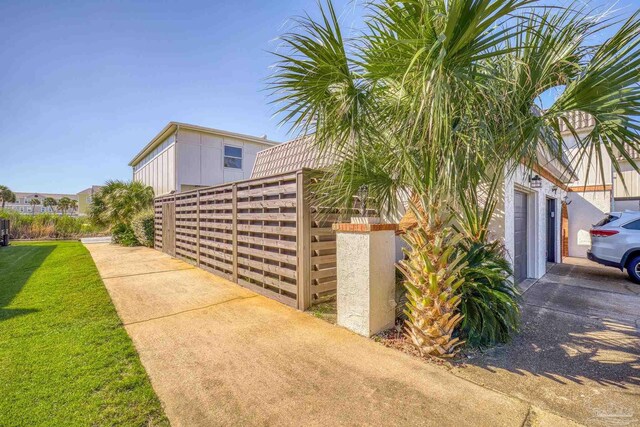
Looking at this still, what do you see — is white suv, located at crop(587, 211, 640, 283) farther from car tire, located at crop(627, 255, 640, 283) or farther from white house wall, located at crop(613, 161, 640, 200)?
white house wall, located at crop(613, 161, 640, 200)

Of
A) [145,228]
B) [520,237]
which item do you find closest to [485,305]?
[520,237]

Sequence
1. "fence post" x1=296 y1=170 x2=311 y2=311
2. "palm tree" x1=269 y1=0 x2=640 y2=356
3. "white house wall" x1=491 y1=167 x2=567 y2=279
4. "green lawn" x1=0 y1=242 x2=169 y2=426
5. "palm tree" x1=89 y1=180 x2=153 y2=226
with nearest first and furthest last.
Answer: "green lawn" x1=0 y1=242 x2=169 y2=426 < "palm tree" x1=269 y1=0 x2=640 y2=356 < "fence post" x1=296 y1=170 x2=311 y2=311 < "white house wall" x1=491 y1=167 x2=567 y2=279 < "palm tree" x1=89 y1=180 x2=153 y2=226

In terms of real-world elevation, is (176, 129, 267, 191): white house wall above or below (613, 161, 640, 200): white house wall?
above

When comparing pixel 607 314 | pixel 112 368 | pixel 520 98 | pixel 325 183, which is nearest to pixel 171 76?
pixel 325 183

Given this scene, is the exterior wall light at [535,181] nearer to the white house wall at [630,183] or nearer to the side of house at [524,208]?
the side of house at [524,208]

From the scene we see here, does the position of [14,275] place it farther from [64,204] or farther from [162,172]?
[64,204]

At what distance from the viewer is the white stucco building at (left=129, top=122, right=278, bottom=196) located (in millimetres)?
14328

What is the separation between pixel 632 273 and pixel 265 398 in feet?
31.9

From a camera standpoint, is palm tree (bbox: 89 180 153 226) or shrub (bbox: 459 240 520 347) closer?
shrub (bbox: 459 240 520 347)

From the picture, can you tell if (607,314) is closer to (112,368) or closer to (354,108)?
(354,108)

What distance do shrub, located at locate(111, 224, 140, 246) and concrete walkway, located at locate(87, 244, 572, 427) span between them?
10.8m

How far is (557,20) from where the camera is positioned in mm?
2893

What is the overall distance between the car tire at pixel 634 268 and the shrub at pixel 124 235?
1831 centimetres

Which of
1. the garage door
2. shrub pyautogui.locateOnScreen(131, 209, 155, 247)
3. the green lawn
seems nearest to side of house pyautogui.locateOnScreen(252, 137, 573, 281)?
the garage door
